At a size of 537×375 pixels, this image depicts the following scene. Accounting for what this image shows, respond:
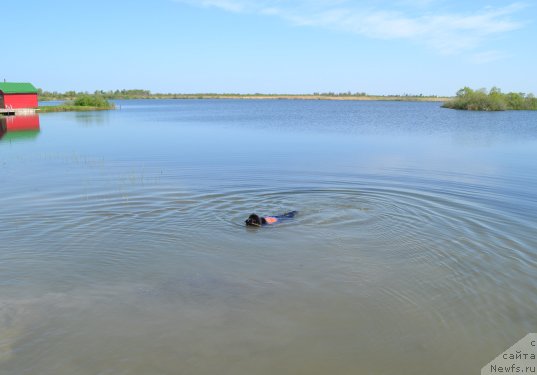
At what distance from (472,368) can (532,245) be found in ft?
18.4

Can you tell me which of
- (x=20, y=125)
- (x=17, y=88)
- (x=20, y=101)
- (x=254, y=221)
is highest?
(x=17, y=88)

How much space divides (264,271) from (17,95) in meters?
62.5

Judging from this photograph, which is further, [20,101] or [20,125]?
[20,101]

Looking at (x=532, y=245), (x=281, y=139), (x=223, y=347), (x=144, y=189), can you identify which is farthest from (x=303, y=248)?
(x=281, y=139)

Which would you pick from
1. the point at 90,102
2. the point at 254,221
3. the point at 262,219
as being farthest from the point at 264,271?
the point at 90,102

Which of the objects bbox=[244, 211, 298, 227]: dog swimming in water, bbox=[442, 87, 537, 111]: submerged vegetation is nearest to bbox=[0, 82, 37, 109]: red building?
bbox=[244, 211, 298, 227]: dog swimming in water

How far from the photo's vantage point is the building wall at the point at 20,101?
57.5 meters

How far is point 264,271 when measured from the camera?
28.7 ft

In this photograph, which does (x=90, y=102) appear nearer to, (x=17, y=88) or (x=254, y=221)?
(x=17, y=88)

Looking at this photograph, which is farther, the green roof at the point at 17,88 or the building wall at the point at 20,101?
the building wall at the point at 20,101

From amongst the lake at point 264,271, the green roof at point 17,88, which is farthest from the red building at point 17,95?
the lake at point 264,271

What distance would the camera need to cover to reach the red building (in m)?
56.9

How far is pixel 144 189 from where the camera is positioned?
51.1ft

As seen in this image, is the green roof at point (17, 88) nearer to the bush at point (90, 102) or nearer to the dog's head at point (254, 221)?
the bush at point (90, 102)
